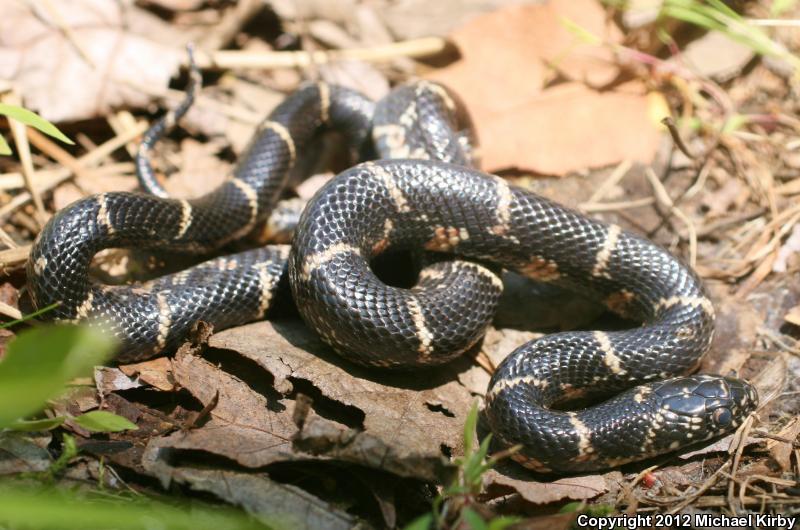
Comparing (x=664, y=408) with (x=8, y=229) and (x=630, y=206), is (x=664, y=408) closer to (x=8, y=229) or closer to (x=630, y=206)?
(x=630, y=206)

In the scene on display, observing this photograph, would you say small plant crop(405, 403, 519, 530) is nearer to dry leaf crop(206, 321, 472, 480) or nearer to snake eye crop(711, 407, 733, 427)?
dry leaf crop(206, 321, 472, 480)

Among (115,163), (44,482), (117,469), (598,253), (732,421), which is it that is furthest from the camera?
(115,163)

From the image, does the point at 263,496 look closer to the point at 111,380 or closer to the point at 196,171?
the point at 111,380

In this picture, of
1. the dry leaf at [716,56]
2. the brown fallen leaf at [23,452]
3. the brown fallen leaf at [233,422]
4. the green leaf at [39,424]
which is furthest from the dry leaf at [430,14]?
the brown fallen leaf at [23,452]

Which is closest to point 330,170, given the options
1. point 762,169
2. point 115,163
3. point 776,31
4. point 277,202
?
point 277,202

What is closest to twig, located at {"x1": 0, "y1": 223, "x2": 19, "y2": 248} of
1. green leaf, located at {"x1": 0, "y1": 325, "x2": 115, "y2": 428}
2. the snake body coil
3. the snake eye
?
the snake body coil

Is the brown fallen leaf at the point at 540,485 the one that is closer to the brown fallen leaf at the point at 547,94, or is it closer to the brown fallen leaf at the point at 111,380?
the brown fallen leaf at the point at 111,380
